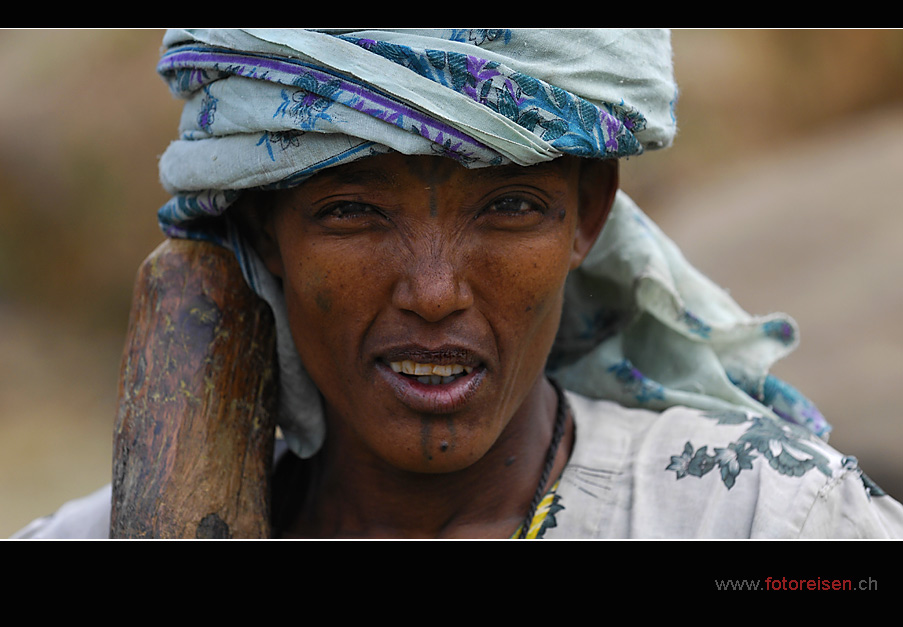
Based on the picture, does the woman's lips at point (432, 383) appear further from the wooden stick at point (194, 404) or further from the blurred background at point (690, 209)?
the blurred background at point (690, 209)

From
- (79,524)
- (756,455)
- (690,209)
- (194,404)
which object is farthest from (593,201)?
(690,209)

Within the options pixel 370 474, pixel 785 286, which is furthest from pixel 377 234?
pixel 785 286

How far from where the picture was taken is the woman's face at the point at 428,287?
5.94 ft

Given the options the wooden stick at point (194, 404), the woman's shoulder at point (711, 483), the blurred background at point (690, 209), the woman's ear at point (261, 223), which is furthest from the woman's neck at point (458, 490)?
the blurred background at point (690, 209)

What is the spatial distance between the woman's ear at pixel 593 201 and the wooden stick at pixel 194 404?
71cm

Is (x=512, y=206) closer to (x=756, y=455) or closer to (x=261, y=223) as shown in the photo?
(x=261, y=223)

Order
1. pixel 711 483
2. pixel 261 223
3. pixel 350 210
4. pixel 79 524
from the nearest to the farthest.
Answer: pixel 350 210 → pixel 711 483 → pixel 261 223 → pixel 79 524

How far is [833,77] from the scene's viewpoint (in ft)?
30.1

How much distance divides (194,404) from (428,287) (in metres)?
0.58

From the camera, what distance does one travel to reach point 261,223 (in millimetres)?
2096

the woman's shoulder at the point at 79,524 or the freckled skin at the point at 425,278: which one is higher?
the freckled skin at the point at 425,278

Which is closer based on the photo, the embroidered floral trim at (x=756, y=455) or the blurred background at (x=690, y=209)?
the embroidered floral trim at (x=756, y=455)

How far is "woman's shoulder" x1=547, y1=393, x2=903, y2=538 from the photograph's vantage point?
1866 mm

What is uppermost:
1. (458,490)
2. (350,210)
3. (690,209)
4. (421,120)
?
(690,209)
